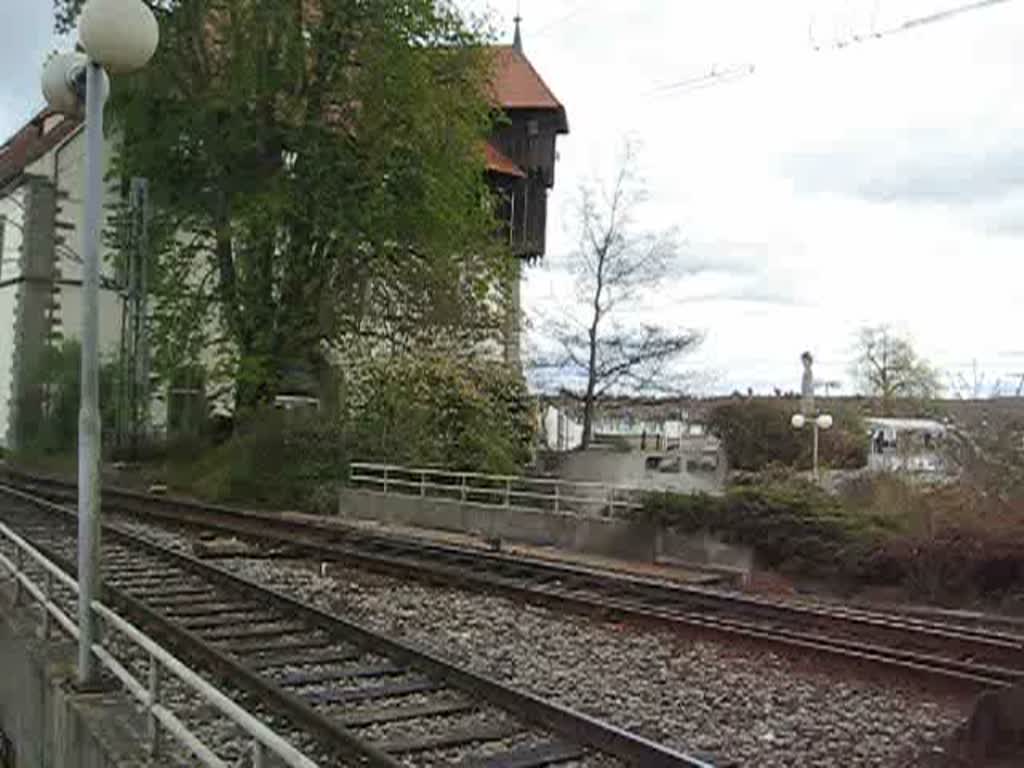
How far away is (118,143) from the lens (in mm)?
36875

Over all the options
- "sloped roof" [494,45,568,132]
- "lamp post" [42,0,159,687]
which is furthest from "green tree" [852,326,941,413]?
"lamp post" [42,0,159,687]

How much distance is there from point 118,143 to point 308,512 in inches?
624

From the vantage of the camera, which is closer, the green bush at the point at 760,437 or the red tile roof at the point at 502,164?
the green bush at the point at 760,437

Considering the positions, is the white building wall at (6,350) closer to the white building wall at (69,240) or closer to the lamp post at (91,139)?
the white building wall at (69,240)

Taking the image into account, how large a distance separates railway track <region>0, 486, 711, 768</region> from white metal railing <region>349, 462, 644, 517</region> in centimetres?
980

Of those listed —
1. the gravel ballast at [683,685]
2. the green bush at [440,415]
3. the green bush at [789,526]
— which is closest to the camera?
the gravel ballast at [683,685]

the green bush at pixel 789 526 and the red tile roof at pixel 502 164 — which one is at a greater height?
the red tile roof at pixel 502 164

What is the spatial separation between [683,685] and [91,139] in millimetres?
5492

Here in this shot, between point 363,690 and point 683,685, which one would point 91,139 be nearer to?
point 363,690

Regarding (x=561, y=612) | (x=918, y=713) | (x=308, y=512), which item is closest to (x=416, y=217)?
(x=308, y=512)

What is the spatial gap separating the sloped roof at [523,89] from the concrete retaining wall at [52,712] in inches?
1791

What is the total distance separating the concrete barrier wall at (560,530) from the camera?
19.6 meters

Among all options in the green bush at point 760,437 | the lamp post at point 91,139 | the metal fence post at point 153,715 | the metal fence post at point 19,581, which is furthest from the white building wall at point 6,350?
the metal fence post at point 153,715

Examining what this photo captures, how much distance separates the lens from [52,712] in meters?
7.54
